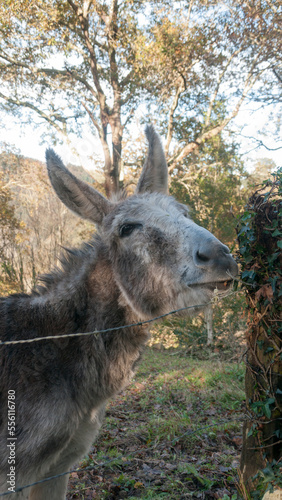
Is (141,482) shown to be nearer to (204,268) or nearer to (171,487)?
(171,487)

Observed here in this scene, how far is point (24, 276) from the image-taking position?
1502 cm

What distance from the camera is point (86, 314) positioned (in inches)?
105

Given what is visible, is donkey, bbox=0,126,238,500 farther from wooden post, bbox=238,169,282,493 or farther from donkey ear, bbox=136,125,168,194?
donkey ear, bbox=136,125,168,194

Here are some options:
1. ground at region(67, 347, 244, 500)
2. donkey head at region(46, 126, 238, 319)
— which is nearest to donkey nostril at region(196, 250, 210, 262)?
donkey head at region(46, 126, 238, 319)

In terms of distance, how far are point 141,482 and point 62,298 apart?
2509mm

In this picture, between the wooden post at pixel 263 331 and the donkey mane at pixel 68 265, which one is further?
the donkey mane at pixel 68 265

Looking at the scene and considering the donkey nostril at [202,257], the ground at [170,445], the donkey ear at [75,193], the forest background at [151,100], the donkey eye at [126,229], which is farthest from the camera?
the forest background at [151,100]

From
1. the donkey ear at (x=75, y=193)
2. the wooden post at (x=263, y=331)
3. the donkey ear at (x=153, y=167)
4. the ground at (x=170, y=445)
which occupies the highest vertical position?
the donkey ear at (x=153, y=167)

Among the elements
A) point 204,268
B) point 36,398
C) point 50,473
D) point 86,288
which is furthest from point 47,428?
point 204,268

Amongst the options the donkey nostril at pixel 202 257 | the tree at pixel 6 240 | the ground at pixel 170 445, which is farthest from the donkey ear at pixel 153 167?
the tree at pixel 6 240

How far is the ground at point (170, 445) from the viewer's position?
11.4 feet

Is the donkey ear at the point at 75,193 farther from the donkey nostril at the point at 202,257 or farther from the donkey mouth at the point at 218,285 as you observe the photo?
the donkey mouth at the point at 218,285

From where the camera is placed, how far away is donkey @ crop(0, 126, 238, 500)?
218 cm

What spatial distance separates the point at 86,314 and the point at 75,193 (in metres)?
1.09
